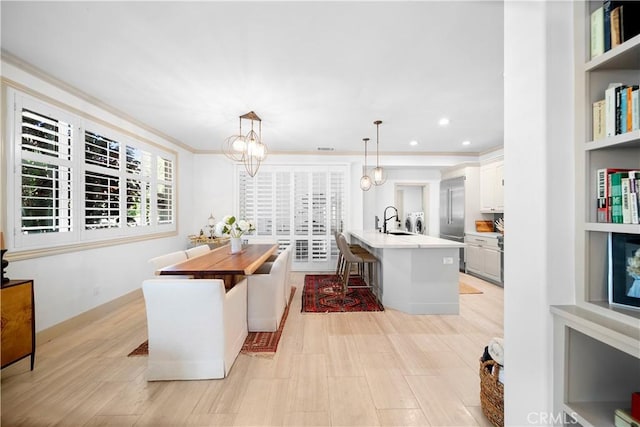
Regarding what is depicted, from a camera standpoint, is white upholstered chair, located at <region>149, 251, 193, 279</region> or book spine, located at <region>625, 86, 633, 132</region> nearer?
book spine, located at <region>625, 86, 633, 132</region>

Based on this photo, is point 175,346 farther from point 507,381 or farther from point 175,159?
point 175,159

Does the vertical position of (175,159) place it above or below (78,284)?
above

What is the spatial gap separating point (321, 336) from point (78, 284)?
2723 mm

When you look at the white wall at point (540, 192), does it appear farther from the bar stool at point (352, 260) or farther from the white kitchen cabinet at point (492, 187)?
the white kitchen cabinet at point (492, 187)

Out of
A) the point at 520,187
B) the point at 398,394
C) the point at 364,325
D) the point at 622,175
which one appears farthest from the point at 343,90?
the point at 398,394

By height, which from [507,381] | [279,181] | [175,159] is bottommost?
[507,381]

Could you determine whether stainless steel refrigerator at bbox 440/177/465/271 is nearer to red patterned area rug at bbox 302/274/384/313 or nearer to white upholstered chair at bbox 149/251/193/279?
red patterned area rug at bbox 302/274/384/313

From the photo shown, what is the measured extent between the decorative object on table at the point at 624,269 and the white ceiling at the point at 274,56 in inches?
60.8

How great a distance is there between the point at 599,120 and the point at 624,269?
0.58m

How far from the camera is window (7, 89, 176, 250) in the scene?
2.34 metres

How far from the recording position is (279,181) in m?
5.48

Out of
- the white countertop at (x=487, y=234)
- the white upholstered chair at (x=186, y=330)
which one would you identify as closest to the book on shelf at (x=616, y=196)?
the white upholstered chair at (x=186, y=330)

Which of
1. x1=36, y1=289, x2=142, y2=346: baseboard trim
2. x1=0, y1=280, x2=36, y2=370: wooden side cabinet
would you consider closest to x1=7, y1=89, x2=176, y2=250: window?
x1=0, y1=280, x2=36, y2=370: wooden side cabinet

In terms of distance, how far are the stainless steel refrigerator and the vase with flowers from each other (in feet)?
14.1
